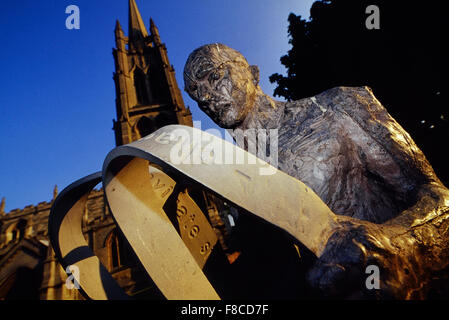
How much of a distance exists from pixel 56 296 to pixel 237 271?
1548 cm

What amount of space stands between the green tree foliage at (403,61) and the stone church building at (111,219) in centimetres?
1253

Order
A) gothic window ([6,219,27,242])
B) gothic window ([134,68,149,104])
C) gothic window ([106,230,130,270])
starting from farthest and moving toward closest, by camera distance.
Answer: gothic window ([134,68,149,104]) < gothic window ([6,219,27,242]) < gothic window ([106,230,130,270])

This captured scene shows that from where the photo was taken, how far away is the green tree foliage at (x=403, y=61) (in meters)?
4.84

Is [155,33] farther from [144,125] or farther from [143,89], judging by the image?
[144,125]

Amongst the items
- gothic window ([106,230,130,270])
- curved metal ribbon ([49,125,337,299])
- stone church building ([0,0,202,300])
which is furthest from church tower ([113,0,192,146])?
curved metal ribbon ([49,125,337,299])

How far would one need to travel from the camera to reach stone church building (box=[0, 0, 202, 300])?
42.7 ft

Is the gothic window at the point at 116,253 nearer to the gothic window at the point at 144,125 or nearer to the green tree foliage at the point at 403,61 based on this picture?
the gothic window at the point at 144,125

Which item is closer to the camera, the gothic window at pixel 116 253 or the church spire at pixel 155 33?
the gothic window at pixel 116 253

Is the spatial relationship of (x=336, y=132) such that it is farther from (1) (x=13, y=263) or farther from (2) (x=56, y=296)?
(1) (x=13, y=263)

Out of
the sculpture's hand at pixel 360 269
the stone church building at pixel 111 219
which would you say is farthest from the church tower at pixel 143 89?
the sculpture's hand at pixel 360 269

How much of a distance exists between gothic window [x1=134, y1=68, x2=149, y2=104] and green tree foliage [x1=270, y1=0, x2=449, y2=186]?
2171 cm

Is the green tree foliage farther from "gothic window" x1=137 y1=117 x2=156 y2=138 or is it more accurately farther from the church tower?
"gothic window" x1=137 y1=117 x2=156 y2=138

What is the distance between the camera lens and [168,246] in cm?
105
